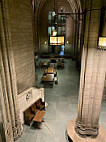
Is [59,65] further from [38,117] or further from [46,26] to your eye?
[38,117]

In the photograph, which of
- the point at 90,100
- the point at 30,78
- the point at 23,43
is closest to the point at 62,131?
the point at 90,100

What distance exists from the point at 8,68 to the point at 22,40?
2.43 m

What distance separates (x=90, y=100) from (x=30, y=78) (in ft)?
13.5

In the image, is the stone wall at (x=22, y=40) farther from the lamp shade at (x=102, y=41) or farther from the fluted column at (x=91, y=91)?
the lamp shade at (x=102, y=41)

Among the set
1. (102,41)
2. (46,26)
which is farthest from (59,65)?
(102,41)

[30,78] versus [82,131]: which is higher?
[30,78]

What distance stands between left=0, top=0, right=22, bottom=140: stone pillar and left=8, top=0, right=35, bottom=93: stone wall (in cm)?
144

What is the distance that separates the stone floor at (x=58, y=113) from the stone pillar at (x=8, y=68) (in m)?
0.84

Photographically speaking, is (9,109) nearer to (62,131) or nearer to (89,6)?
(62,131)

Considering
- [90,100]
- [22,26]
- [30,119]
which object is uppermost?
[22,26]

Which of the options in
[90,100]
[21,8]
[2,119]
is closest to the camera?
[2,119]

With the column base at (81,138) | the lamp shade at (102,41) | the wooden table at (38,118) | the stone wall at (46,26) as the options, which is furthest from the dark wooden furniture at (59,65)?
the lamp shade at (102,41)

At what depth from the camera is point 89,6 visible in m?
3.47

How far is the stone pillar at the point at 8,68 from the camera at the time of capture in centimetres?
383
